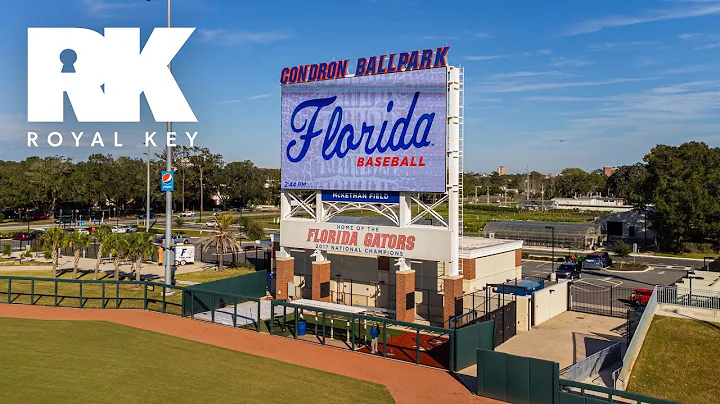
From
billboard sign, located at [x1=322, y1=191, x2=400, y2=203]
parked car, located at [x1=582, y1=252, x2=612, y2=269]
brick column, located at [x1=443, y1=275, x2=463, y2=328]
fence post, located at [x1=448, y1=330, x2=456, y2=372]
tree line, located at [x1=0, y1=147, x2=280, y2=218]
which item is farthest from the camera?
tree line, located at [x1=0, y1=147, x2=280, y2=218]

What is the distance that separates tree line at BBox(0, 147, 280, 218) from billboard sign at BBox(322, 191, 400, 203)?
288 feet

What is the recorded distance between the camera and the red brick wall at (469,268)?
115 feet

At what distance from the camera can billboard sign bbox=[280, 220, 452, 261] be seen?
31.4 m

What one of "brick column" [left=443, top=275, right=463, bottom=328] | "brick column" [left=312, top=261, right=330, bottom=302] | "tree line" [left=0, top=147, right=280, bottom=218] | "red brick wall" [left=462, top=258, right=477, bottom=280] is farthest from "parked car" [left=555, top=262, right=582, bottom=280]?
"tree line" [left=0, top=147, right=280, bottom=218]

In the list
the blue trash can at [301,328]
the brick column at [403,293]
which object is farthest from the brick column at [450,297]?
the blue trash can at [301,328]

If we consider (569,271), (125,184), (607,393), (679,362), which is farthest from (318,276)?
(125,184)

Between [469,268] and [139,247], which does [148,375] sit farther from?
[139,247]

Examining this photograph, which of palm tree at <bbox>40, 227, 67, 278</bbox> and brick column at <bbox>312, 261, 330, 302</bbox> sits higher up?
palm tree at <bbox>40, 227, 67, 278</bbox>

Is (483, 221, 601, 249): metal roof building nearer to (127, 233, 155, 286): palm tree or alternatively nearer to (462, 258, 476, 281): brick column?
(462, 258, 476, 281): brick column

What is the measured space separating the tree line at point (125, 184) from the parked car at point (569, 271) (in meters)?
82.6

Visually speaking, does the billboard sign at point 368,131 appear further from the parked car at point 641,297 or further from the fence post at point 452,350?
the parked car at point 641,297

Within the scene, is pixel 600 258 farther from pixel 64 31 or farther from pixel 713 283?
pixel 64 31

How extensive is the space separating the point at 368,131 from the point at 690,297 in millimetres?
20104

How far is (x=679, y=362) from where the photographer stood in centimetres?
2609
